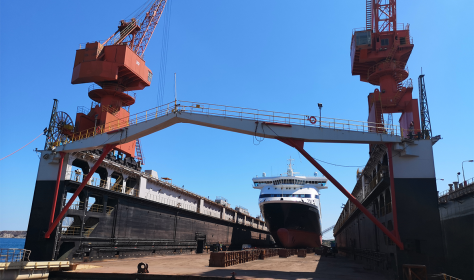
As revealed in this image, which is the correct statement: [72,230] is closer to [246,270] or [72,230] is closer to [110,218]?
[110,218]

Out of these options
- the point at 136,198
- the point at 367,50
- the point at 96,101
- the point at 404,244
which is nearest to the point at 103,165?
the point at 136,198

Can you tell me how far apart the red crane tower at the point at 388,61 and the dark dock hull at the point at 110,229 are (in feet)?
81.7

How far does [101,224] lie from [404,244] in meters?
22.5

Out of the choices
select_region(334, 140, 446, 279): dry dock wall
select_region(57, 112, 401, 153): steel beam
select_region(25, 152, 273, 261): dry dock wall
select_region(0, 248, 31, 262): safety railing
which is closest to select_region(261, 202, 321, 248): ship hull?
select_region(25, 152, 273, 261): dry dock wall

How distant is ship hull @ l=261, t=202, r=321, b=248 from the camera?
42.5 m

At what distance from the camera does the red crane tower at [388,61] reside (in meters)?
30.8

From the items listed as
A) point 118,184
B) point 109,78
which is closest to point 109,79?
point 109,78

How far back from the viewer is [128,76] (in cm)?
3253

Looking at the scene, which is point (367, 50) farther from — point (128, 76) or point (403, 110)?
point (128, 76)

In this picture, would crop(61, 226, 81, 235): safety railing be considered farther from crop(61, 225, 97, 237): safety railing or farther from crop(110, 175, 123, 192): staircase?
crop(110, 175, 123, 192): staircase

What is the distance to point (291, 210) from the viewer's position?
42312 millimetres

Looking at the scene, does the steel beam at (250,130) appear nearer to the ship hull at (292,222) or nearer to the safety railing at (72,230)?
the safety railing at (72,230)

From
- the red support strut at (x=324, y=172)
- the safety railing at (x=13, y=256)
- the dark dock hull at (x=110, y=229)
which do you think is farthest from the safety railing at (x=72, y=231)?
the red support strut at (x=324, y=172)

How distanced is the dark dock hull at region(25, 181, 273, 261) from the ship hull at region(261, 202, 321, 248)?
10739mm
